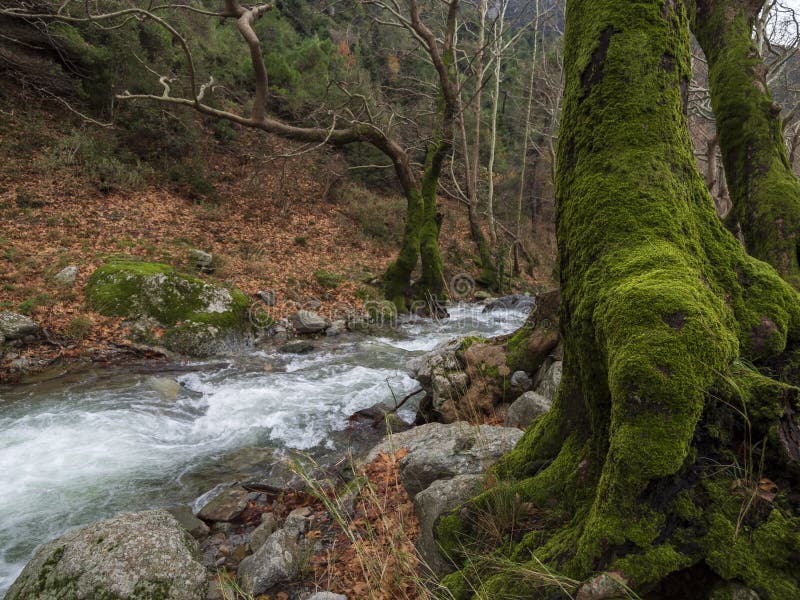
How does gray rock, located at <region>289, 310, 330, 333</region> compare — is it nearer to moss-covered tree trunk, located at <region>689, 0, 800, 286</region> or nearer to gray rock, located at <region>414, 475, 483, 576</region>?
gray rock, located at <region>414, 475, 483, 576</region>

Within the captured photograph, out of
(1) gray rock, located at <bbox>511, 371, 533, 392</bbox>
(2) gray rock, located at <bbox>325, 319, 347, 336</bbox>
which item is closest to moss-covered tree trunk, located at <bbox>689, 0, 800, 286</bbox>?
(1) gray rock, located at <bbox>511, 371, 533, 392</bbox>

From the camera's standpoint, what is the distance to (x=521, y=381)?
526 centimetres

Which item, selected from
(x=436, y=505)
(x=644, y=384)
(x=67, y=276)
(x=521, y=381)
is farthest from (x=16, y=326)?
(x=644, y=384)

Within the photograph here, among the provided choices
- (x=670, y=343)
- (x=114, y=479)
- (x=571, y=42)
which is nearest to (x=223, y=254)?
(x=114, y=479)

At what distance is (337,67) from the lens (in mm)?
20531

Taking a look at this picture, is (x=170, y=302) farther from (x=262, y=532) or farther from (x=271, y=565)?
(x=271, y=565)

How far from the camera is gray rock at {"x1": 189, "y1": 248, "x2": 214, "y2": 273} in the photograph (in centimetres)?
1023

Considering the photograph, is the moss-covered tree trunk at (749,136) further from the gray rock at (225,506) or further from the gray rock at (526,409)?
the gray rock at (225,506)

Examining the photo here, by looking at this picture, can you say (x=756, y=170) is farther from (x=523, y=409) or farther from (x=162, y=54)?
(x=162, y=54)

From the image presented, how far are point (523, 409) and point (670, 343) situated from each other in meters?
2.70

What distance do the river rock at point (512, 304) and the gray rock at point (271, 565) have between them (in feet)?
34.7

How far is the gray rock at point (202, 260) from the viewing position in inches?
403

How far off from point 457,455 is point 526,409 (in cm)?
115

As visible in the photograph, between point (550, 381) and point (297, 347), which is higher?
point (550, 381)
